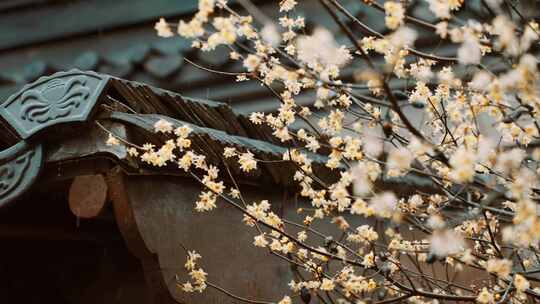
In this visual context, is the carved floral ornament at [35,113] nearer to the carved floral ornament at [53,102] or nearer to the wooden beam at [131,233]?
the carved floral ornament at [53,102]

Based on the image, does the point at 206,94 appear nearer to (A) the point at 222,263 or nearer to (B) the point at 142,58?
(B) the point at 142,58

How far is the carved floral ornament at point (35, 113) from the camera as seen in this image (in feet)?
6.93

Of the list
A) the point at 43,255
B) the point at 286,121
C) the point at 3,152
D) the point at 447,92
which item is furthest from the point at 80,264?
the point at 447,92

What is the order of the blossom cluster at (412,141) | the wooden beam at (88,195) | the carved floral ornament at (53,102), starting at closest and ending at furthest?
the blossom cluster at (412,141) → the carved floral ornament at (53,102) → the wooden beam at (88,195)

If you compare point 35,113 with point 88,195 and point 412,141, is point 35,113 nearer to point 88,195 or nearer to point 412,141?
point 88,195

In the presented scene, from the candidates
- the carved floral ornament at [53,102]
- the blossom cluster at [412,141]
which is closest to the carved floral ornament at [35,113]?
the carved floral ornament at [53,102]

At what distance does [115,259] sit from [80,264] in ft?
0.46

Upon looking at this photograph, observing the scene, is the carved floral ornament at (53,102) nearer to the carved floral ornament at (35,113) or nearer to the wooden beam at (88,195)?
the carved floral ornament at (35,113)

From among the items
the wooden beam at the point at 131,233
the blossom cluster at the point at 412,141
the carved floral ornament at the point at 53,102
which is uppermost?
the blossom cluster at the point at 412,141

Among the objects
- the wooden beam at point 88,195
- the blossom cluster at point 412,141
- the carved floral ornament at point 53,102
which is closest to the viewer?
the blossom cluster at point 412,141

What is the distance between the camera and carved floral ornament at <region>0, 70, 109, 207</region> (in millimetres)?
2113

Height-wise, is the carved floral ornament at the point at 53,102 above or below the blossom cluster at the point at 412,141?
below

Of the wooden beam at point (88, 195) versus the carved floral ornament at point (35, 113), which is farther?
the wooden beam at point (88, 195)

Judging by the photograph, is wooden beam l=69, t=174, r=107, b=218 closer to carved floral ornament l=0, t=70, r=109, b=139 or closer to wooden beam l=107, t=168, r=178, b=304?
wooden beam l=107, t=168, r=178, b=304
